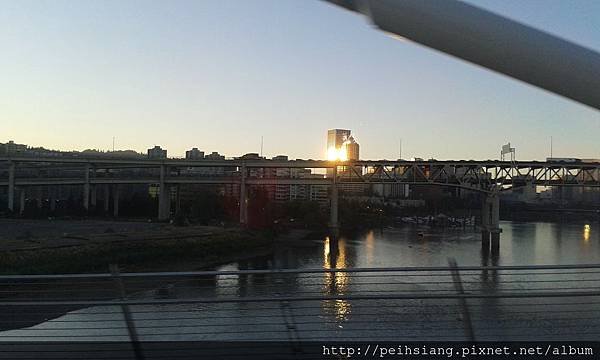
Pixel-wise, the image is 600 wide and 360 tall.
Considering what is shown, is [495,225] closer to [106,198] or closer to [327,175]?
[327,175]

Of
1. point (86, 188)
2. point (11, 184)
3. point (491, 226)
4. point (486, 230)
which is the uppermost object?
point (11, 184)

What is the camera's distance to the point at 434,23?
2674 mm

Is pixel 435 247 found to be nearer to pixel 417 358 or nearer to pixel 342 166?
pixel 342 166

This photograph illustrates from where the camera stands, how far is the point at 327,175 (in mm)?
42969

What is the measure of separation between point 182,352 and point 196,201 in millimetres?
42239

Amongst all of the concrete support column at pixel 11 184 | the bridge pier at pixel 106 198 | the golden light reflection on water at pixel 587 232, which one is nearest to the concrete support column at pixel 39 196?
the concrete support column at pixel 11 184

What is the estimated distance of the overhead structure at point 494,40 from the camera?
2.67 metres

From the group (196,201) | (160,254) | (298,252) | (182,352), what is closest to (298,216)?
(196,201)

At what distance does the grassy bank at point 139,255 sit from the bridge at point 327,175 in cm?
925

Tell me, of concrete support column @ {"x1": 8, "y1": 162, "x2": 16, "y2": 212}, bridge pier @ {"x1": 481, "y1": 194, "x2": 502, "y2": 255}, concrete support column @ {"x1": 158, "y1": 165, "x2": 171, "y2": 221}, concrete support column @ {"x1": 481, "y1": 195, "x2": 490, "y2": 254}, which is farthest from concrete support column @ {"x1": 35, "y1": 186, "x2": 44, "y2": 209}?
bridge pier @ {"x1": 481, "y1": 194, "x2": 502, "y2": 255}

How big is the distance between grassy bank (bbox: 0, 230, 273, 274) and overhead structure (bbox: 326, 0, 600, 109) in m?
15.7

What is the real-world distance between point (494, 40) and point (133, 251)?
22620 millimetres

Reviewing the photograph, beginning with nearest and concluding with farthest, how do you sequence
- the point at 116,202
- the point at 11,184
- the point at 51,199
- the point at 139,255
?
1. the point at 139,255
2. the point at 11,184
3. the point at 116,202
4. the point at 51,199

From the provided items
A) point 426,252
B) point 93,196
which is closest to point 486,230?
point 426,252
